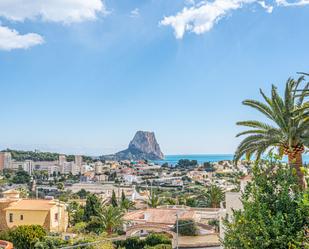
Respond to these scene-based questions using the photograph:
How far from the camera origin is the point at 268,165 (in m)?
8.80

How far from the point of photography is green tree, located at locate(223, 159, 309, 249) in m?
7.70

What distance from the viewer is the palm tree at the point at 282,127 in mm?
13938

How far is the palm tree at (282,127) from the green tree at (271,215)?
5.06m

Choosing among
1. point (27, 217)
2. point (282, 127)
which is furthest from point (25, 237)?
point (282, 127)

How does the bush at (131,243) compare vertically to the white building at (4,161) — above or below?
below

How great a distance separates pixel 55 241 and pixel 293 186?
2340 centimetres

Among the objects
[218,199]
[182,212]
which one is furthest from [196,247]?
[218,199]

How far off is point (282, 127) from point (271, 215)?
6.82m

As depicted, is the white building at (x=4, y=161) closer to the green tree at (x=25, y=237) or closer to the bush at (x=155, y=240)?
the green tree at (x=25, y=237)

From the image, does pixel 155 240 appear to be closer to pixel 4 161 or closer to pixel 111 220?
pixel 111 220

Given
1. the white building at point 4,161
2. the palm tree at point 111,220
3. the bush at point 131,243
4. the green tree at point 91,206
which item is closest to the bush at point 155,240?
the bush at point 131,243

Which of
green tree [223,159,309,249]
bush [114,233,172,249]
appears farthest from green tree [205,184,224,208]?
green tree [223,159,309,249]

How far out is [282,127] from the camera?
14.4 m

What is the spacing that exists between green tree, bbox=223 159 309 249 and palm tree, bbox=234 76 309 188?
16.6 ft
